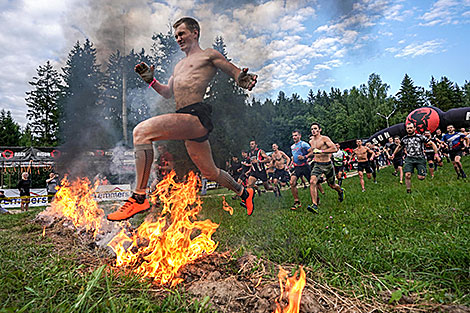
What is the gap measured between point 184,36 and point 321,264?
250cm

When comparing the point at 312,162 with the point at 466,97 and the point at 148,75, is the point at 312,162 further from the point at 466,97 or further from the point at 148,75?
the point at 466,97

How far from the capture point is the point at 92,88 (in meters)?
6.56

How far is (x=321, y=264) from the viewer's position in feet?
7.93

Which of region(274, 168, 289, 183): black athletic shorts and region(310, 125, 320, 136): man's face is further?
region(274, 168, 289, 183): black athletic shorts

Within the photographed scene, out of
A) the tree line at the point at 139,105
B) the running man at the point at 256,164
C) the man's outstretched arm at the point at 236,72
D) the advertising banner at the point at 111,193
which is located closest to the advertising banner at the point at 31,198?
the advertising banner at the point at 111,193

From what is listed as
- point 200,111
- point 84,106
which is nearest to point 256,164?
point 84,106

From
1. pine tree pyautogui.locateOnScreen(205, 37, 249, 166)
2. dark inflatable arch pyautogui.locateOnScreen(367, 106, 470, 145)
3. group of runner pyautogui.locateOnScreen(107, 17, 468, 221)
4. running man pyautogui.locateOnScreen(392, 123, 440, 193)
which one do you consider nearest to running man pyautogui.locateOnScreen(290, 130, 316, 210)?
running man pyautogui.locateOnScreen(392, 123, 440, 193)

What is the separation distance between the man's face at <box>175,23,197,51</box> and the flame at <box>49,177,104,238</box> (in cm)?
289

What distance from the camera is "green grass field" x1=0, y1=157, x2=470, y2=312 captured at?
1756mm

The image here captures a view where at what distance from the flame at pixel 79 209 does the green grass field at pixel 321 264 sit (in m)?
0.69

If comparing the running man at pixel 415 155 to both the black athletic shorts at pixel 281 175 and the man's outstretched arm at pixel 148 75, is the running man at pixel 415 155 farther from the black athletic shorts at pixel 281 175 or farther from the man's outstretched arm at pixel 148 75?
the man's outstretched arm at pixel 148 75

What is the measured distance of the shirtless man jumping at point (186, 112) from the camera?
2100 mm

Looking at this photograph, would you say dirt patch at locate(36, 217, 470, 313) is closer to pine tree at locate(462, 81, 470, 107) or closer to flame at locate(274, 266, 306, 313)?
flame at locate(274, 266, 306, 313)

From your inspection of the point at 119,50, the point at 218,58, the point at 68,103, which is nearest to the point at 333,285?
the point at 218,58
